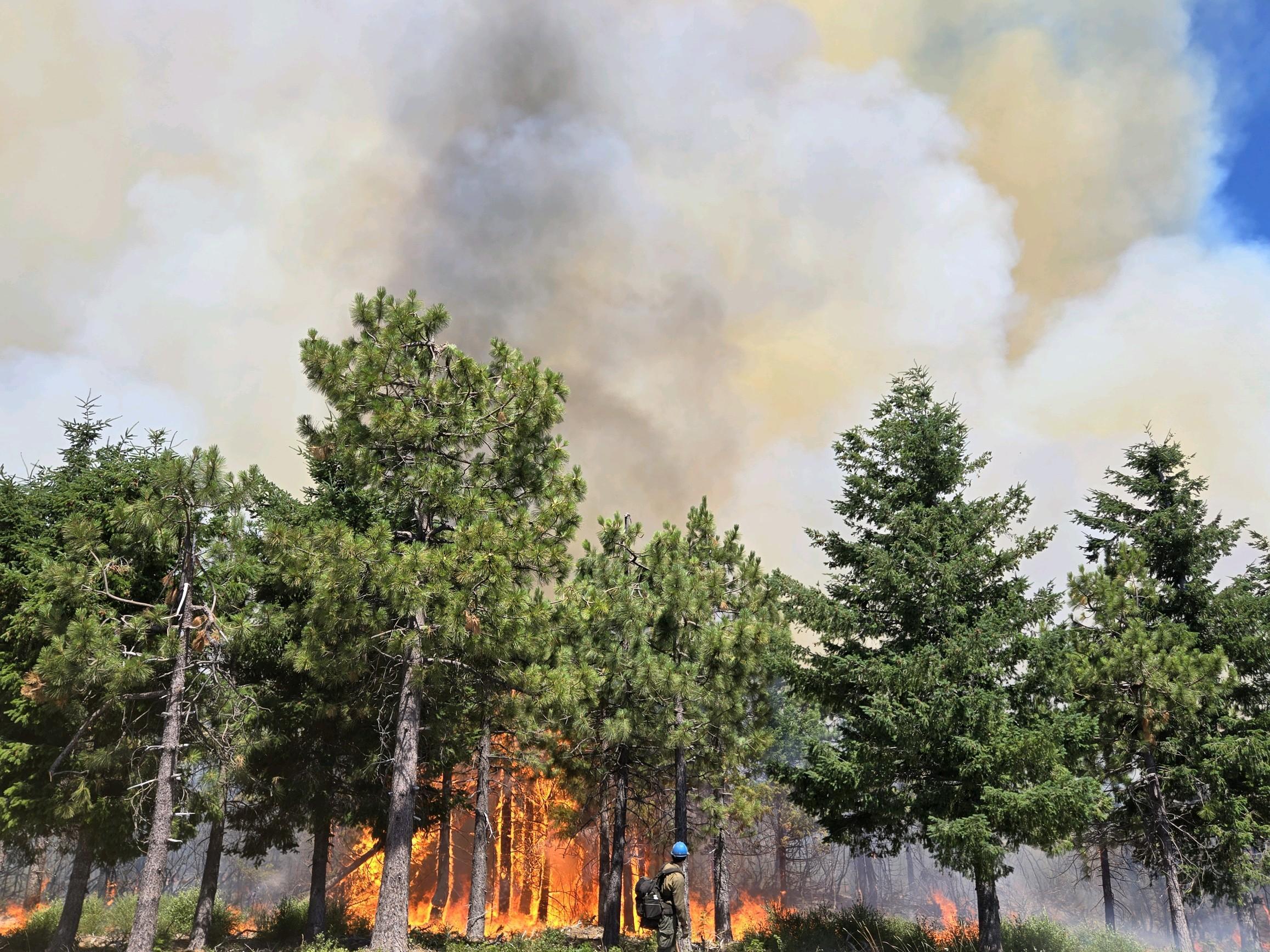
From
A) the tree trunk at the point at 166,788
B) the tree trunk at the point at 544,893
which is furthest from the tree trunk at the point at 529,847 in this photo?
the tree trunk at the point at 166,788

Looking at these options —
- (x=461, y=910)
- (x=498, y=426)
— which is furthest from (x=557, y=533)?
(x=461, y=910)

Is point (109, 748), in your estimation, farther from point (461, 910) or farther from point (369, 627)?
point (461, 910)

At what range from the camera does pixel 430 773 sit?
21578 mm

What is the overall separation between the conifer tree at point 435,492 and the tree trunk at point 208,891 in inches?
249

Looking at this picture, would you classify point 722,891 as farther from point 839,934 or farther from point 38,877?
point 38,877

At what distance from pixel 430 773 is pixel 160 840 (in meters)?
8.09

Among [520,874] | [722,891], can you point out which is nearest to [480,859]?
[722,891]

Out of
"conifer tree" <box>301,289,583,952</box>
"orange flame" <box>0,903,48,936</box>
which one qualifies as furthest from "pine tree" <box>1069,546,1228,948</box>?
"orange flame" <box>0,903,48,936</box>

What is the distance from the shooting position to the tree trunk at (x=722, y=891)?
20828 millimetres

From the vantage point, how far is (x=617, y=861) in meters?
19.7

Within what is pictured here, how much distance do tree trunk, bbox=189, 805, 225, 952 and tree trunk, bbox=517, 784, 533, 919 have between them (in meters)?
15.6

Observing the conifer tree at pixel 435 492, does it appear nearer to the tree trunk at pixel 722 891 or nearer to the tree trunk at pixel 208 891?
the tree trunk at pixel 208 891

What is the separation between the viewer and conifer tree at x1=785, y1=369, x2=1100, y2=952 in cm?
1494

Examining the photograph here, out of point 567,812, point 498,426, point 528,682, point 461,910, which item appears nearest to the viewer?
point 528,682
